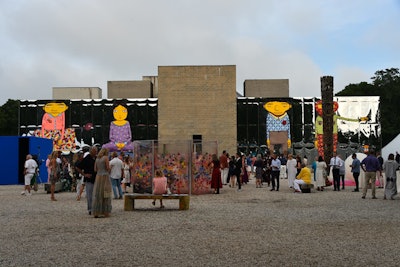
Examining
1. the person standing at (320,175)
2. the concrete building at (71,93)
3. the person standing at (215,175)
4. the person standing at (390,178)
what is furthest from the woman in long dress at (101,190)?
the concrete building at (71,93)

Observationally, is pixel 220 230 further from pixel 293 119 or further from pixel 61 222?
pixel 293 119

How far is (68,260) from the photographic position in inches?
311

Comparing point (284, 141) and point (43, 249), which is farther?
point (284, 141)

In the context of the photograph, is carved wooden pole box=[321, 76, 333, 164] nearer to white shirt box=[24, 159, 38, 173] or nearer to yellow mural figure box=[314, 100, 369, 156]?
white shirt box=[24, 159, 38, 173]

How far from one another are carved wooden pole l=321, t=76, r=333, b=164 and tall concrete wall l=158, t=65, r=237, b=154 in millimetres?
20791

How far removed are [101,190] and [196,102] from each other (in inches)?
1386

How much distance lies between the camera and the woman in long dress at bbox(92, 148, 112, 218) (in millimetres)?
13680

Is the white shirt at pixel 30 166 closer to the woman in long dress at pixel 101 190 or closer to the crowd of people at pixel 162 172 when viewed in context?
the crowd of people at pixel 162 172

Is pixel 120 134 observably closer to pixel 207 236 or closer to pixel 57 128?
pixel 57 128

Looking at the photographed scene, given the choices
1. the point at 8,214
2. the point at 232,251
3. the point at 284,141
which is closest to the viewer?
the point at 232,251

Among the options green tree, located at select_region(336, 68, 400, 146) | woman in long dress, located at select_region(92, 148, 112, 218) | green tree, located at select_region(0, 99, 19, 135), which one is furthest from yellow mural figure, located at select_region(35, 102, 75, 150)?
green tree, located at select_region(336, 68, 400, 146)

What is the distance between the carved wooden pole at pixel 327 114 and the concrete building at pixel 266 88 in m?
24.4

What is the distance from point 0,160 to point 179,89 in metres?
18.9

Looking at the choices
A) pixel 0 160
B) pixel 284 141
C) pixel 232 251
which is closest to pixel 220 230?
pixel 232 251
